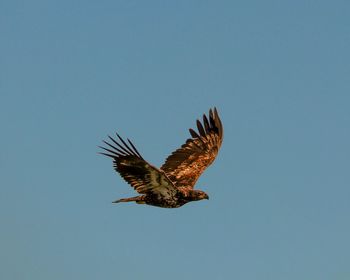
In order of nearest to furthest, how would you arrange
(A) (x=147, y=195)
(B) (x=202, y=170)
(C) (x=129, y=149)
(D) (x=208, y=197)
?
(C) (x=129, y=149) < (A) (x=147, y=195) < (D) (x=208, y=197) < (B) (x=202, y=170)

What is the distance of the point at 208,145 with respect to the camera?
2747 cm

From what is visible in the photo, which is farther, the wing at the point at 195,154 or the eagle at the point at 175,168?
the wing at the point at 195,154

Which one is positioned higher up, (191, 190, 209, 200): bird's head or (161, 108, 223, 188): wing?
(161, 108, 223, 188): wing

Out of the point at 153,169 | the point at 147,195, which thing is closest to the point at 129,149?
the point at 153,169

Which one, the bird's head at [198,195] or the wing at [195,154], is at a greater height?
the wing at [195,154]

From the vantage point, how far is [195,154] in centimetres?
2712

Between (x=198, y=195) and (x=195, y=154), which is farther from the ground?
(x=195, y=154)

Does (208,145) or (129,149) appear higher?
(208,145)

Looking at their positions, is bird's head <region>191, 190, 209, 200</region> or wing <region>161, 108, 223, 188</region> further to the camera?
wing <region>161, 108, 223, 188</region>

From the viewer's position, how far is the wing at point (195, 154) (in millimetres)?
25859

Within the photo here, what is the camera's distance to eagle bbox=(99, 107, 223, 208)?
68.3ft

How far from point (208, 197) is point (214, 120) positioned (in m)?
4.34

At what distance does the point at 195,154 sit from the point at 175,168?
111cm

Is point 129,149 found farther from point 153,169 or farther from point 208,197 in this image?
point 208,197
